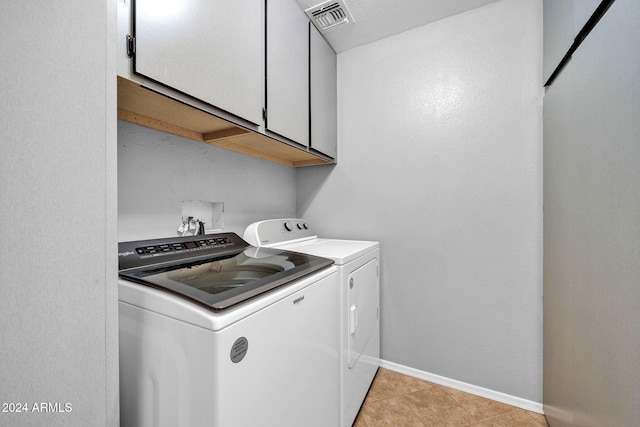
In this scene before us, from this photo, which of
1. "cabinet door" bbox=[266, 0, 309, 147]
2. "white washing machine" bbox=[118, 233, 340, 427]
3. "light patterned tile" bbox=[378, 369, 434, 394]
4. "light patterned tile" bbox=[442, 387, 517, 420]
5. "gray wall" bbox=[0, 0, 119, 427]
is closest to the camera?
"gray wall" bbox=[0, 0, 119, 427]

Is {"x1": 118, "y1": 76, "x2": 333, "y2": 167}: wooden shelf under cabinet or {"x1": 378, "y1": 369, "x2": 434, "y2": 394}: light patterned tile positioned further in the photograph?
{"x1": 378, "y1": 369, "x2": 434, "y2": 394}: light patterned tile

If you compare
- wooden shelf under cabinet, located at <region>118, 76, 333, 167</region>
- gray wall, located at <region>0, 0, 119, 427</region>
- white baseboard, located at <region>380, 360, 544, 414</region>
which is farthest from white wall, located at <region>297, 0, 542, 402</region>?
gray wall, located at <region>0, 0, 119, 427</region>

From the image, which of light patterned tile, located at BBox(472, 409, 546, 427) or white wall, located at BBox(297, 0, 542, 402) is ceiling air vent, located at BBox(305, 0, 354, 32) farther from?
light patterned tile, located at BBox(472, 409, 546, 427)

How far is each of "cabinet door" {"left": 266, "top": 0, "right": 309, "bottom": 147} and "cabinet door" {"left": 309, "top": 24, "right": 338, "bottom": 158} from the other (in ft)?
0.29

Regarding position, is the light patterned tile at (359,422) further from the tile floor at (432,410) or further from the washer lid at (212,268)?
the washer lid at (212,268)

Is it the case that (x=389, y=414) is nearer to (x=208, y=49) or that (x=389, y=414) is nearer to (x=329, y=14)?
(x=208, y=49)

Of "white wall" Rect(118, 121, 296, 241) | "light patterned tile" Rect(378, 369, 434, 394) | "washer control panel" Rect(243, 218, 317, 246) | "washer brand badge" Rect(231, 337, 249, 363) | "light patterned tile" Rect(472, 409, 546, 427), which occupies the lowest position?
"light patterned tile" Rect(378, 369, 434, 394)

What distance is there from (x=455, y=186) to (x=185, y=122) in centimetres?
171

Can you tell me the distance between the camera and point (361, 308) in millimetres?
1456

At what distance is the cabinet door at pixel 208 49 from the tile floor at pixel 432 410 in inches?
72.9

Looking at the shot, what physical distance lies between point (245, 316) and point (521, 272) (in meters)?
1.72

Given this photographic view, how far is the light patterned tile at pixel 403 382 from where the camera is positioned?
169 centimetres

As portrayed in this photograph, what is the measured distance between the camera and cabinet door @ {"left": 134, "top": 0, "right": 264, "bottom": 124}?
2.72 feet

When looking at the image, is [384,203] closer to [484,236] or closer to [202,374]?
[484,236]
